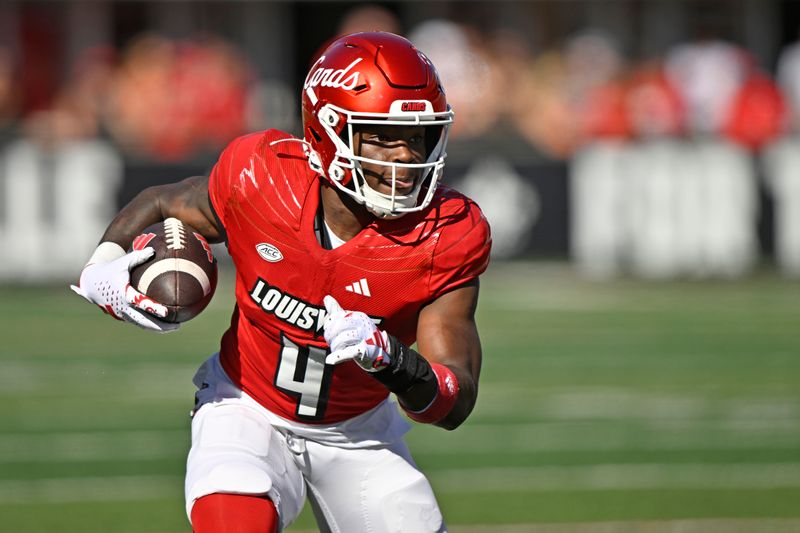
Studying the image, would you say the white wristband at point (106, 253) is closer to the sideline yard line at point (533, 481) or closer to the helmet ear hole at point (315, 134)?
the helmet ear hole at point (315, 134)

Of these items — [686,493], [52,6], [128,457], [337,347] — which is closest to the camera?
→ [337,347]

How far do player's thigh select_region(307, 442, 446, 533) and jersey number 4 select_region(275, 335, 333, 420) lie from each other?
0.40 feet

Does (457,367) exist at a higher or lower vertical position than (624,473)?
higher

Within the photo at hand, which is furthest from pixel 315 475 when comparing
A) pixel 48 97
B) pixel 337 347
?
pixel 48 97

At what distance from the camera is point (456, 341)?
4090mm

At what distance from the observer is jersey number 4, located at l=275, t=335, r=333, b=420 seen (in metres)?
4.27

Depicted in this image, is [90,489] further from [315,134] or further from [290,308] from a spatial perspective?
[315,134]

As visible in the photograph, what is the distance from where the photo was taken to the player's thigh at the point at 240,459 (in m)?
3.86

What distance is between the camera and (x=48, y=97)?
18.6 m

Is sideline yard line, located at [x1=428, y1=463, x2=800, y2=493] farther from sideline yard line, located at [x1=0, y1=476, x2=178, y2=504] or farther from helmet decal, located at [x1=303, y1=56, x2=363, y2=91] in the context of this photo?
helmet decal, located at [x1=303, y1=56, x2=363, y2=91]

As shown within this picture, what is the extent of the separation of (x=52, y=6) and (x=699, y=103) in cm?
859

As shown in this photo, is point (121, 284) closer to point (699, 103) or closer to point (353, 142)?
point (353, 142)

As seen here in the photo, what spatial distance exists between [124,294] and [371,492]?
2.89 feet

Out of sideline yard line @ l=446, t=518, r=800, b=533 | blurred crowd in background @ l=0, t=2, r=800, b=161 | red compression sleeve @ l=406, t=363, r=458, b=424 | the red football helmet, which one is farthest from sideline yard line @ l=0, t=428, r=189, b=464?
blurred crowd in background @ l=0, t=2, r=800, b=161
